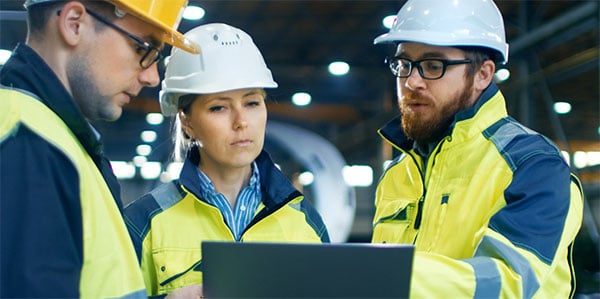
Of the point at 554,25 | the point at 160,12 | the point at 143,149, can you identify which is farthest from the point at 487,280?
the point at 143,149

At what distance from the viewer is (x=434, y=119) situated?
2.85 m

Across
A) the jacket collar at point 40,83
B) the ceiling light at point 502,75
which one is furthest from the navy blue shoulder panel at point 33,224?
the ceiling light at point 502,75

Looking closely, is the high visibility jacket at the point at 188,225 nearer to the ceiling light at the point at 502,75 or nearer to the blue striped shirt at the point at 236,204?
the blue striped shirt at the point at 236,204

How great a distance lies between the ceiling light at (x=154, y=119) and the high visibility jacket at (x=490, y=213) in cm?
1571

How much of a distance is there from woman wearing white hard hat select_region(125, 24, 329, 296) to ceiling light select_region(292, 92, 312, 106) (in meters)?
16.0

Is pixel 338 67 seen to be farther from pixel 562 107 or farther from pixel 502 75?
pixel 562 107

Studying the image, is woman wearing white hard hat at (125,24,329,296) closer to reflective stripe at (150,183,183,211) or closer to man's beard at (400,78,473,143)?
reflective stripe at (150,183,183,211)

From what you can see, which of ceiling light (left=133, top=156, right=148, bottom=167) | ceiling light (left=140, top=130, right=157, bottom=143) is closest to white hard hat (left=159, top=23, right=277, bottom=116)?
ceiling light (left=140, top=130, right=157, bottom=143)

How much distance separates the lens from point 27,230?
5.21 feet

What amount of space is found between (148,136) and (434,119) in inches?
829

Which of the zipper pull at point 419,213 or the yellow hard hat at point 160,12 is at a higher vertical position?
the yellow hard hat at point 160,12

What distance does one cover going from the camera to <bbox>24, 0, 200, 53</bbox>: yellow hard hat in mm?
1995

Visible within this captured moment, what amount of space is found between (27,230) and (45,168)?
0.46 feet

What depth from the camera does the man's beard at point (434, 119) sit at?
111 inches
